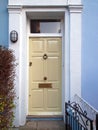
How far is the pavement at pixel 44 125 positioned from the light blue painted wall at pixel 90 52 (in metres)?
0.95

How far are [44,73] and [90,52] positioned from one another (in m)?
1.42

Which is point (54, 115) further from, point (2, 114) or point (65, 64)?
point (2, 114)

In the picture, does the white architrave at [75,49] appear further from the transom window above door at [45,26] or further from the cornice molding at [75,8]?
the transom window above door at [45,26]

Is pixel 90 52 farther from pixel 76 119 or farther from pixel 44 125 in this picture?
pixel 76 119

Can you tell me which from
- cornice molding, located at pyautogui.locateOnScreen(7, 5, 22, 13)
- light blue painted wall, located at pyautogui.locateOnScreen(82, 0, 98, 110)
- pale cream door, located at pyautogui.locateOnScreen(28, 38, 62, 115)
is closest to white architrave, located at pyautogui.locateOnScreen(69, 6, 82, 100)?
light blue painted wall, located at pyautogui.locateOnScreen(82, 0, 98, 110)

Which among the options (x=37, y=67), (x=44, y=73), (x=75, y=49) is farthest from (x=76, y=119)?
(x=37, y=67)

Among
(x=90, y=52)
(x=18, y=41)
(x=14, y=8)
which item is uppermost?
(x=14, y=8)

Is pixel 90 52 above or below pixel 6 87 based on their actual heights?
above

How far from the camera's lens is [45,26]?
29.4 ft

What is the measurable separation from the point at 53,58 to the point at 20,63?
103cm

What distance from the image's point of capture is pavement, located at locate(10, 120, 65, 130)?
25.6ft

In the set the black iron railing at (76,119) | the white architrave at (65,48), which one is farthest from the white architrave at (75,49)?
the black iron railing at (76,119)

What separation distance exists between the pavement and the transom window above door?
2.49m

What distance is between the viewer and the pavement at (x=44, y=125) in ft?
25.6
